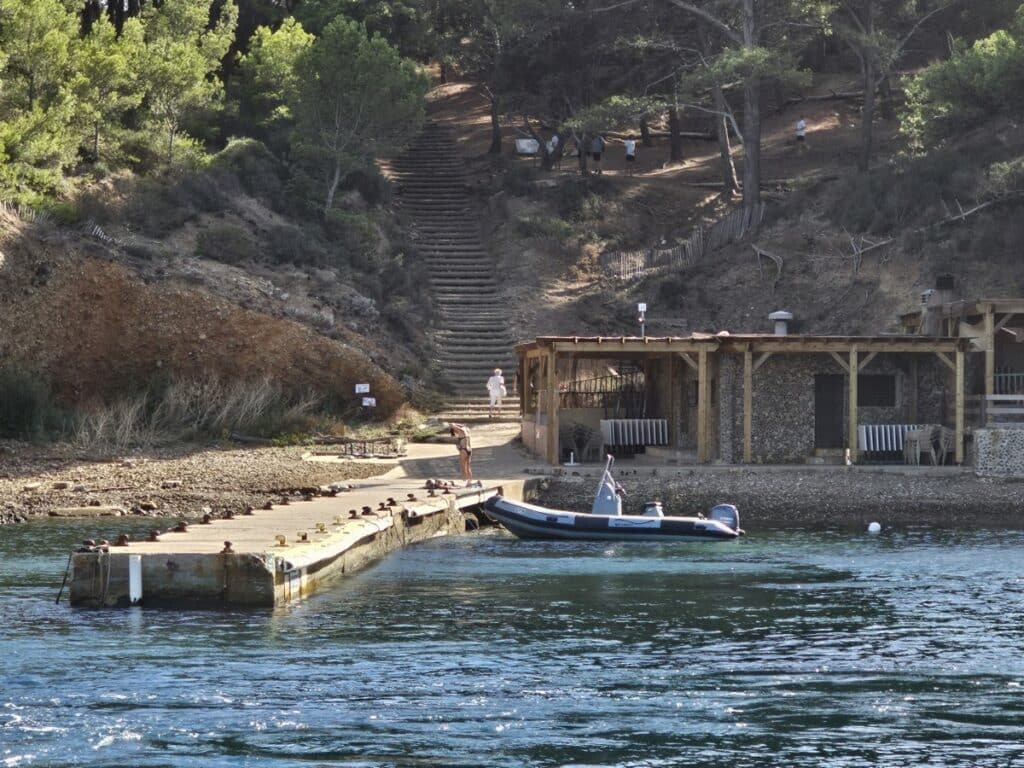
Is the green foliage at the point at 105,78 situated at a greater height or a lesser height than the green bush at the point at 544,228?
greater

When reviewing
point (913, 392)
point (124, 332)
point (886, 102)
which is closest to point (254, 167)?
point (124, 332)

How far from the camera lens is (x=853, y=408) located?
124ft

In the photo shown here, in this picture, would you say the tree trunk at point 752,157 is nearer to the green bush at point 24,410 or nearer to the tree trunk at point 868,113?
the tree trunk at point 868,113

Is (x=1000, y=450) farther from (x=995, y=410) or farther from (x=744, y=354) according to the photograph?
(x=744, y=354)

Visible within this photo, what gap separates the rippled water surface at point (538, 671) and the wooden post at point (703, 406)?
32.9 ft

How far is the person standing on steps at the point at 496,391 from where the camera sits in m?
46.1

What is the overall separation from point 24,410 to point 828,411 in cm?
1889

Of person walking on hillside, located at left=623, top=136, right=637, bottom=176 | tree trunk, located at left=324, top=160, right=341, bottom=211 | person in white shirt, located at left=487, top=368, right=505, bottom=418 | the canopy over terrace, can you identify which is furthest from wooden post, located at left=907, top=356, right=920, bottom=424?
person walking on hillside, located at left=623, top=136, right=637, bottom=176

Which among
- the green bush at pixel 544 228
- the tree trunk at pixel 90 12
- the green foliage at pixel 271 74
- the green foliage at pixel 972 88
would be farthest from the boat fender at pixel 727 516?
the tree trunk at pixel 90 12

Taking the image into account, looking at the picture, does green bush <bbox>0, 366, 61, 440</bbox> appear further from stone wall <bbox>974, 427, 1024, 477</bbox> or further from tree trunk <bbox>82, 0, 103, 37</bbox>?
tree trunk <bbox>82, 0, 103, 37</bbox>

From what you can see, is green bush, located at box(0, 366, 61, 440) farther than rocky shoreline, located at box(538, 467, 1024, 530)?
Yes

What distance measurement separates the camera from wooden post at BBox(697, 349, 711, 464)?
37.5 meters

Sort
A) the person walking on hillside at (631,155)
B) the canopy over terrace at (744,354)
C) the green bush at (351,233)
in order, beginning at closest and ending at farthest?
the canopy over terrace at (744,354)
the green bush at (351,233)
the person walking on hillside at (631,155)

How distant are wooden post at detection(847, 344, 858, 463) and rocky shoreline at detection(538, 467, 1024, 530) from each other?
1.00m
